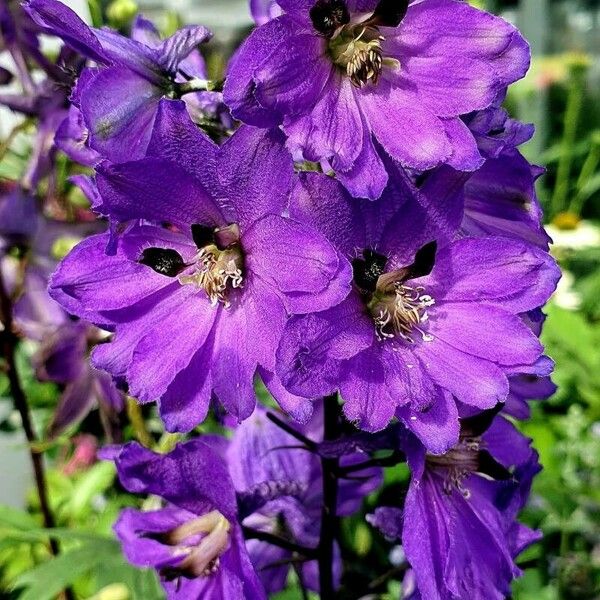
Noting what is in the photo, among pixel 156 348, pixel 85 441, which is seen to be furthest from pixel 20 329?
pixel 156 348

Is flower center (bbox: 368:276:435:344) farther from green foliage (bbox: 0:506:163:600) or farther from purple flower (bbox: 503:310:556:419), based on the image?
green foliage (bbox: 0:506:163:600)

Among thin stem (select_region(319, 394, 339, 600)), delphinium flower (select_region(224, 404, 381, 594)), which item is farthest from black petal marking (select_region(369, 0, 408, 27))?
delphinium flower (select_region(224, 404, 381, 594))

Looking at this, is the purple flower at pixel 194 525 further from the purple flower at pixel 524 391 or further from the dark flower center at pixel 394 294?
the purple flower at pixel 524 391

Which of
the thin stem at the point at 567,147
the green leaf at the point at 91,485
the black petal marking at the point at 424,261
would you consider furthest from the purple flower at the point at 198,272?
the thin stem at the point at 567,147

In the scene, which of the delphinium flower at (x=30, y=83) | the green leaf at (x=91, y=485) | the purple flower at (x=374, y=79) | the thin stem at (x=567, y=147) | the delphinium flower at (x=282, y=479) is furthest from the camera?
the thin stem at (x=567, y=147)

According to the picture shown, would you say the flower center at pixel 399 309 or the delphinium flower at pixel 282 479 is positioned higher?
the flower center at pixel 399 309

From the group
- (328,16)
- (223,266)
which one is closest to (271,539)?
(223,266)
